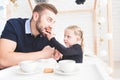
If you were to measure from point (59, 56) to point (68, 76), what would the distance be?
0.25m

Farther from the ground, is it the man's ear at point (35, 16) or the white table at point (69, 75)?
the man's ear at point (35, 16)

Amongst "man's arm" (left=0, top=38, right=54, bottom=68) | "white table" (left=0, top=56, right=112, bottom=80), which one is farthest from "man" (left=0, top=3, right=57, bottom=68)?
"white table" (left=0, top=56, right=112, bottom=80)

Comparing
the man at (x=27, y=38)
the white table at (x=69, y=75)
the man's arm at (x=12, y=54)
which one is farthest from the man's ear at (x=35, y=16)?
the white table at (x=69, y=75)

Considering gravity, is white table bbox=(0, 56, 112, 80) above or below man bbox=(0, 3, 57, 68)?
below

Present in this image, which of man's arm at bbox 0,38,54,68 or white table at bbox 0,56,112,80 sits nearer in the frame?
white table at bbox 0,56,112,80

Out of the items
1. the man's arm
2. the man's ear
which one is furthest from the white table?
the man's ear

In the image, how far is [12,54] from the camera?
1107 millimetres

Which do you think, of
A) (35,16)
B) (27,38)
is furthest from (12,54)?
(35,16)

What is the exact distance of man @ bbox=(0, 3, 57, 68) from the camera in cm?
111

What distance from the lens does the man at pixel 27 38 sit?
1.11 meters

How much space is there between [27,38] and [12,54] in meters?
0.11

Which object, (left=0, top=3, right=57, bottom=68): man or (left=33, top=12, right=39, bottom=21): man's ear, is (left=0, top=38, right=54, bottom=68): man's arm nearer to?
(left=0, top=3, right=57, bottom=68): man

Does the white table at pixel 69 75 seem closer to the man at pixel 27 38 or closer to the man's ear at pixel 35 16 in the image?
the man at pixel 27 38

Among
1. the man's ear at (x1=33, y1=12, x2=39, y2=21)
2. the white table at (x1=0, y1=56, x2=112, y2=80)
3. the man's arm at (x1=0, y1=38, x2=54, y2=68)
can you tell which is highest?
the man's ear at (x1=33, y1=12, x2=39, y2=21)
